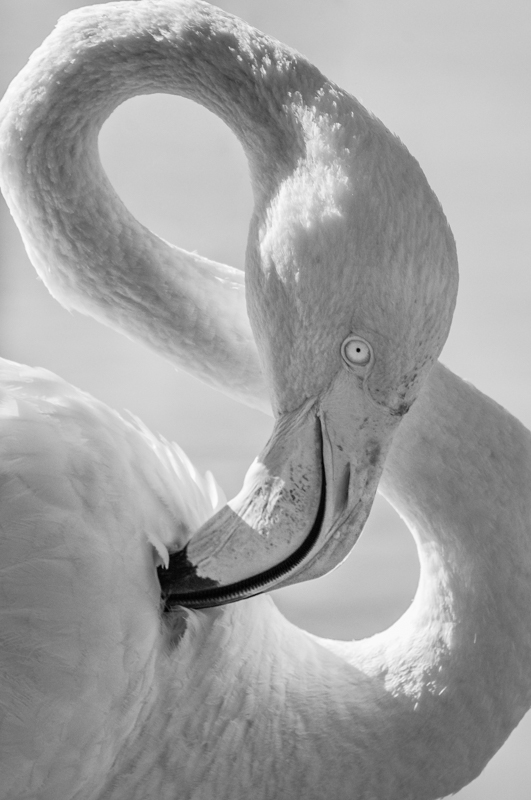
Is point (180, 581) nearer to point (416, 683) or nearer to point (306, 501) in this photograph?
point (306, 501)

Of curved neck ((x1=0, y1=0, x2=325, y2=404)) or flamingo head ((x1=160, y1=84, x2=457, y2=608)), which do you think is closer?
flamingo head ((x1=160, y1=84, x2=457, y2=608))

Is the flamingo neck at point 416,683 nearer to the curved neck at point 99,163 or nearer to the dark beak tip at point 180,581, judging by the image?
the dark beak tip at point 180,581

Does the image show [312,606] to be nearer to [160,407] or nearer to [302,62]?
[160,407]

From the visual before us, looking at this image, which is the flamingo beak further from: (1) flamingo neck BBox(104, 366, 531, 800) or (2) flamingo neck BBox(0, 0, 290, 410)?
(2) flamingo neck BBox(0, 0, 290, 410)

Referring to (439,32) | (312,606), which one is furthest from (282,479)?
(439,32)

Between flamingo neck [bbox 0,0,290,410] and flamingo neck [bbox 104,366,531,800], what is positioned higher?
flamingo neck [bbox 0,0,290,410]

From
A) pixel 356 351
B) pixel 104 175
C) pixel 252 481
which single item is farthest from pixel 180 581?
pixel 104 175

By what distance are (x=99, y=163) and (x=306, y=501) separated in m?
0.52

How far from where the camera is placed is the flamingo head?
972 millimetres

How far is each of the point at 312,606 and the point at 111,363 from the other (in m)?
0.84

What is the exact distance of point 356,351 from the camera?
3.27 feet

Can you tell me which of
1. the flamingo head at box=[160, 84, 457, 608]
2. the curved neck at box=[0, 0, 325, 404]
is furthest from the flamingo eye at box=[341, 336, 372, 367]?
the curved neck at box=[0, 0, 325, 404]

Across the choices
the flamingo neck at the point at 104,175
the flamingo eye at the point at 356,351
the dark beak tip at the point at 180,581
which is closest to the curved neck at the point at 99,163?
the flamingo neck at the point at 104,175

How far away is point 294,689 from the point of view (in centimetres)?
124
